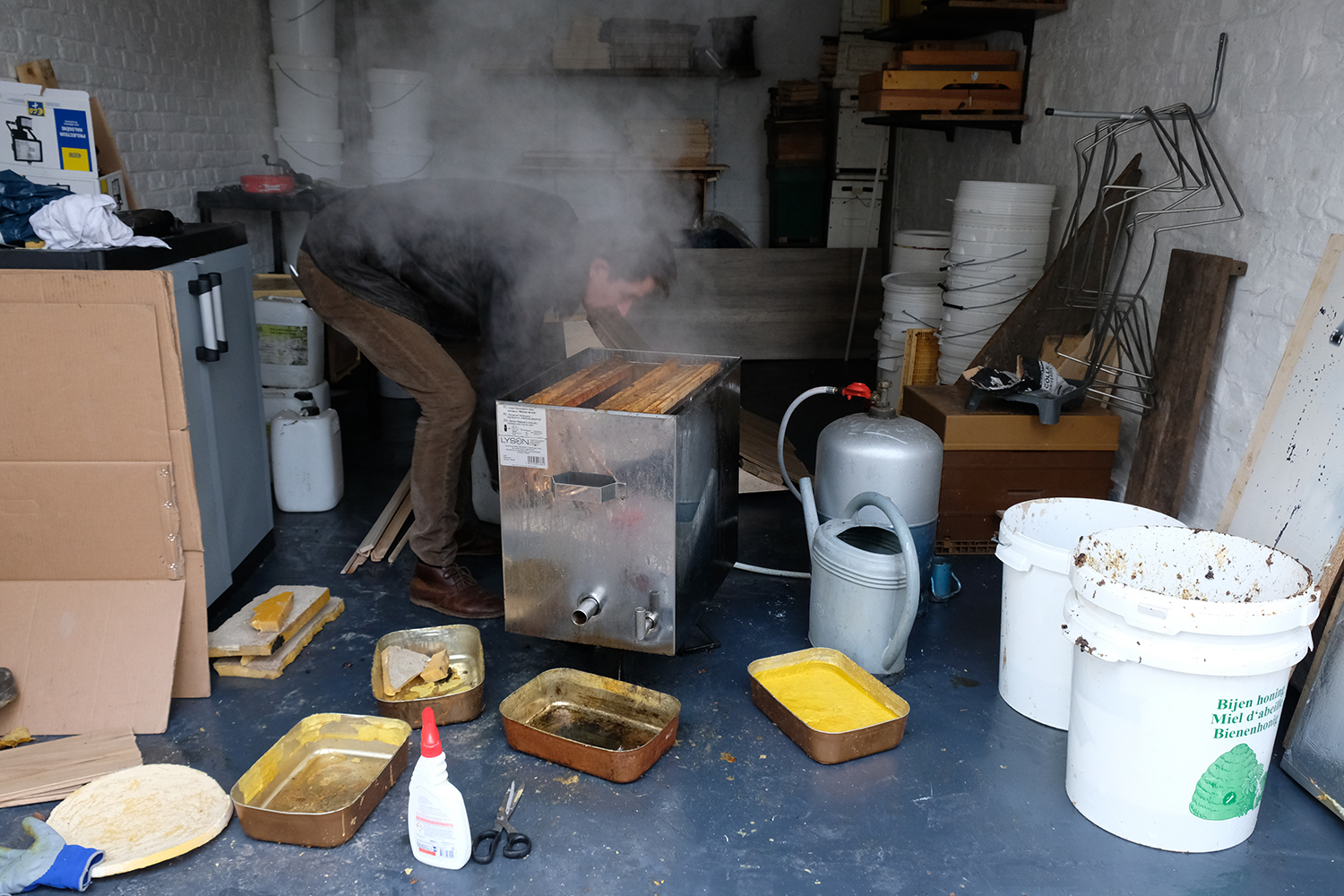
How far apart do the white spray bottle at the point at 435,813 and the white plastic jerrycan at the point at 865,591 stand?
111 cm

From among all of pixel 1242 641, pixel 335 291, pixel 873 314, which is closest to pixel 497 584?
pixel 335 291

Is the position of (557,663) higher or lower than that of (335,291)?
lower

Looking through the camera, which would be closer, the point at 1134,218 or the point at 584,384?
the point at 584,384

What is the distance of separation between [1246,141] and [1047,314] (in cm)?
98

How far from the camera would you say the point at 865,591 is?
2.39 meters

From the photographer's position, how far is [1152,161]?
122 inches

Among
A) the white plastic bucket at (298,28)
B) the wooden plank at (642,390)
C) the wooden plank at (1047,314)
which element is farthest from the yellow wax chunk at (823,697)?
the white plastic bucket at (298,28)

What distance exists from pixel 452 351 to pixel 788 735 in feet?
5.30

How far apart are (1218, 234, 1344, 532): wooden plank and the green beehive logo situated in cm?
88

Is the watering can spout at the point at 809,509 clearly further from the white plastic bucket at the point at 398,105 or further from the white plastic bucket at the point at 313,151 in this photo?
the white plastic bucket at the point at 313,151

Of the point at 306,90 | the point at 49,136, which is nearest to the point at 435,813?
the point at 49,136

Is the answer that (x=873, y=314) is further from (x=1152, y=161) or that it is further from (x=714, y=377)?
(x=714, y=377)

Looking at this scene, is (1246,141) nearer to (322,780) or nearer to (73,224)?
(322,780)

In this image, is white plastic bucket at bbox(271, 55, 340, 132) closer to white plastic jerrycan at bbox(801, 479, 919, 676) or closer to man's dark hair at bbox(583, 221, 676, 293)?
man's dark hair at bbox(583, 221, 676, 293)
